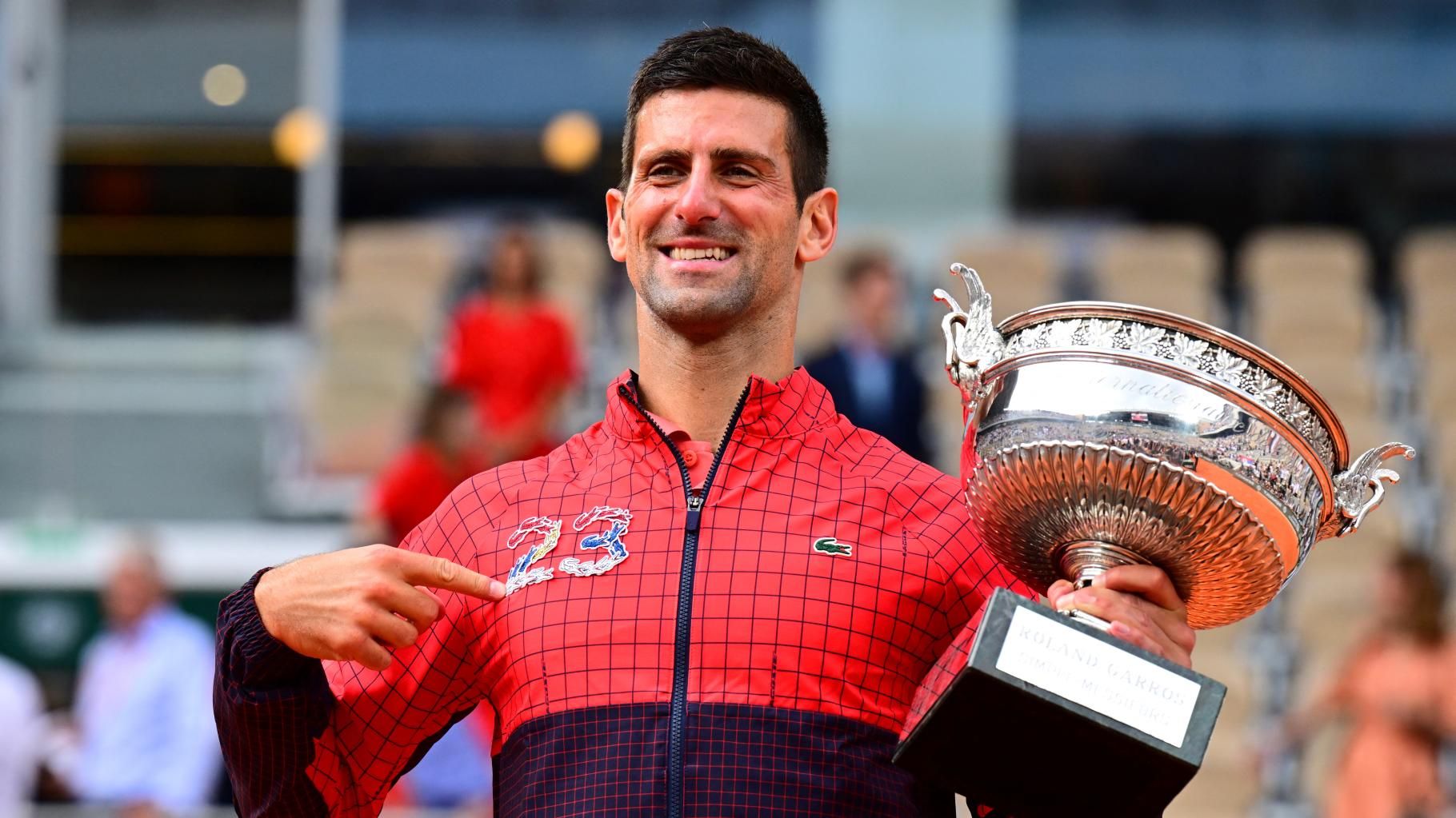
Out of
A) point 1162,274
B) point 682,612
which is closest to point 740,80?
point 682,612

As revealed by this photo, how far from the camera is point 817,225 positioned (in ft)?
7.66

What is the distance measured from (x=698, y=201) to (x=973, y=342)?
308 millimetres

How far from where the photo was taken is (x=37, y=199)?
9852mm

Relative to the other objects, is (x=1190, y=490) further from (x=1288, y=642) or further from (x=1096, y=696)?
(x=1288, y=642)

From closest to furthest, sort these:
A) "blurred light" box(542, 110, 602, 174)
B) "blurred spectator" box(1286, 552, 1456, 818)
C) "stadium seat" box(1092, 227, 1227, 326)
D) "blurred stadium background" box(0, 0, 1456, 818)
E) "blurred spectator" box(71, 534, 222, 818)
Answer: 1. "blurred spectator" box(1286, 552, 1456, 818)
2. "blurred spectator" box(71, 534, 222, 818)
3. "blurred stadium background" box(0, 0, 1456, 818)
4. "stadium seat" box(1092, 227, 1227, 326)
5. "blurred light" box(542, 110, 602, 174)

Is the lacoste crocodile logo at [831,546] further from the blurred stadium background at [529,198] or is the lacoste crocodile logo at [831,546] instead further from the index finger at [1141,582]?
the blurred stadium background at [529,198]

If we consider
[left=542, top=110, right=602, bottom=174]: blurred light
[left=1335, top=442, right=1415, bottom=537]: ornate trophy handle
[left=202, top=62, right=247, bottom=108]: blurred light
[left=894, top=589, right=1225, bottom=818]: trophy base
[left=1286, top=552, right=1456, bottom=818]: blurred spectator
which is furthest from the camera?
[left=202, top=62, right=247, bottom=108]: blurred light

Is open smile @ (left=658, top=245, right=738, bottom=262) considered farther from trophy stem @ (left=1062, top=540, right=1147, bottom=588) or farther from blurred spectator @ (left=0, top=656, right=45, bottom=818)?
blurred spectator @ (left=0, top=656, right=45, bottom=818)

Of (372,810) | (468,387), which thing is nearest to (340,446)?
(468,387)

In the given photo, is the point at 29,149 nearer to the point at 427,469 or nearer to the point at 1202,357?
the point at 427,469

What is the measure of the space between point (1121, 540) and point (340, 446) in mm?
6166

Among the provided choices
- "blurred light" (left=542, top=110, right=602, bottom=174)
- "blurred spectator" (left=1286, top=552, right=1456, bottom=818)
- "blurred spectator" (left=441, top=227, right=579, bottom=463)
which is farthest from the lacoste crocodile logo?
"blurred light" (left=542, top=110, right=602, bottom=174)

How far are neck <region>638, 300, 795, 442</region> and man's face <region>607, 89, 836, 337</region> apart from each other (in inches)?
0.9

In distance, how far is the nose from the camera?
2166mm
